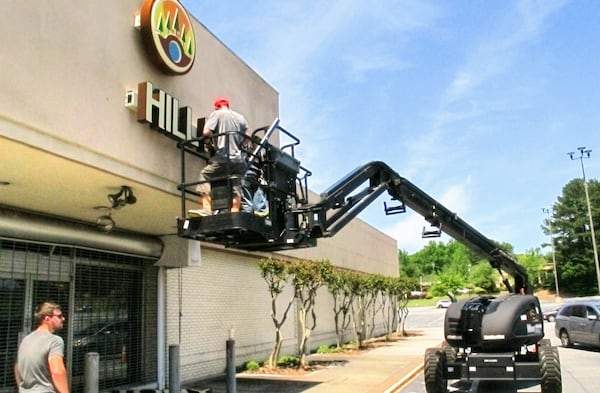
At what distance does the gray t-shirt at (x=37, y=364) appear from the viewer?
5457 millimetres

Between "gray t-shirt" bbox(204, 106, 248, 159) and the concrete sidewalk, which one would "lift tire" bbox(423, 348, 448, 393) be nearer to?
the concrete sidewalk

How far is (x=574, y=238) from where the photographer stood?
95.5 metres

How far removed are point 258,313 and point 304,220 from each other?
918 cm

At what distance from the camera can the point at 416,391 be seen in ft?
39.4

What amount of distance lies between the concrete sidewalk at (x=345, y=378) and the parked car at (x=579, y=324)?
6071 millimetres

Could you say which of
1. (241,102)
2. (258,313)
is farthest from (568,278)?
(241,102)

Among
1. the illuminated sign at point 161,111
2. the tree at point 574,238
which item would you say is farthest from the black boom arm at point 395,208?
the tree at point 574,238

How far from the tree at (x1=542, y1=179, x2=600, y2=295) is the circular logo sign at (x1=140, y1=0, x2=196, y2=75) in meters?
92.7

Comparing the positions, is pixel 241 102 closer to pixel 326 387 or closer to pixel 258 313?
pixel 326 387

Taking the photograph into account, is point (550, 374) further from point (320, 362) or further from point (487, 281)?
point (487, 281)

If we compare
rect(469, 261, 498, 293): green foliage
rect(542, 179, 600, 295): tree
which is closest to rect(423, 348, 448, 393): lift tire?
rect(469, 261, 498, 293): green foliage

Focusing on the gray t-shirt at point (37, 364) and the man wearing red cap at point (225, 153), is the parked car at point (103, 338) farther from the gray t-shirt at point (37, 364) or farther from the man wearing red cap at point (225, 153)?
the gray t-shirt at point (37, 364)

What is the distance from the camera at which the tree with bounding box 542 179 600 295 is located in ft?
298

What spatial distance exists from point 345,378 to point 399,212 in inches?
184
